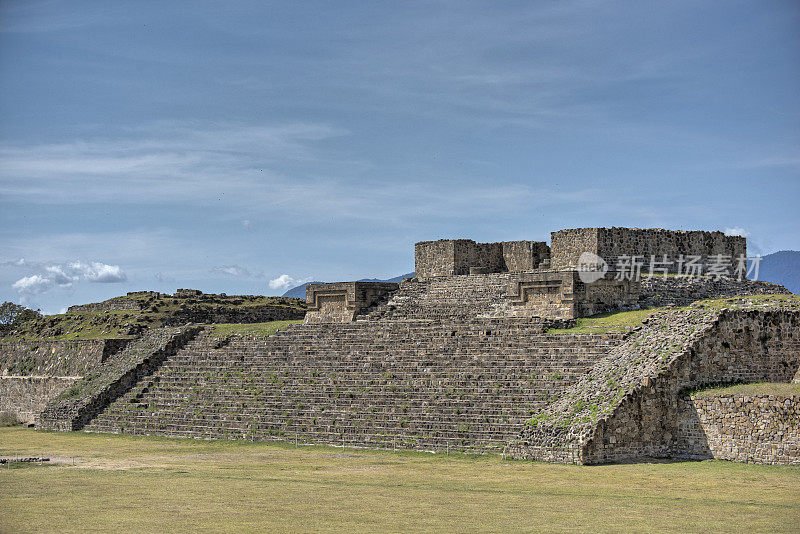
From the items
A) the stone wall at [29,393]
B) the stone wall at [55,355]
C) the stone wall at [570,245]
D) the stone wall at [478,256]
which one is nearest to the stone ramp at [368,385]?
the stone wall at [55,355]

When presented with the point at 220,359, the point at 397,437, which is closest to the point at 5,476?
the point at 397,437

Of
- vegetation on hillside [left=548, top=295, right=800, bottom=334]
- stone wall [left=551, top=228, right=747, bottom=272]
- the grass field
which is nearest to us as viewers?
the grass field

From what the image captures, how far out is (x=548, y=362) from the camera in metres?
20.8

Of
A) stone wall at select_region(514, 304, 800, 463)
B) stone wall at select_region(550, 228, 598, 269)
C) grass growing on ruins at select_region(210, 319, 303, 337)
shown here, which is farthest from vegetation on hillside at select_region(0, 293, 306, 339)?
stone wall at select_region(514, 304, 800, 463)

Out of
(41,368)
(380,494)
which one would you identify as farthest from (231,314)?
(380,494)

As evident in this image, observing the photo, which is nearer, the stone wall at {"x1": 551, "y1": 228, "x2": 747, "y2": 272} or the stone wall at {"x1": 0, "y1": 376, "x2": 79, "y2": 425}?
the stone wall at {"x1": 551, "y1": 228, "x2": 747, "y2": 272}

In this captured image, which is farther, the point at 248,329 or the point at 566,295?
the point at 248,329

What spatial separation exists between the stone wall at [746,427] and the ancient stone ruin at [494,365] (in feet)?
0.08

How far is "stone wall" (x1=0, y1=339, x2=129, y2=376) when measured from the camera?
29.6 metres

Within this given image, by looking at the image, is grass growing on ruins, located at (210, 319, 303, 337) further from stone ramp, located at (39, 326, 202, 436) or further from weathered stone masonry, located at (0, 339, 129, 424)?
weathered stone masonry, located at (0, 339, 129, 424)

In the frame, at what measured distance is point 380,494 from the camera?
47.0 feet

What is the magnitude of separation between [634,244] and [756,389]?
1034 centimetres

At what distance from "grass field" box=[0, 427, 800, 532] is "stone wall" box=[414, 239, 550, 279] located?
12.1m

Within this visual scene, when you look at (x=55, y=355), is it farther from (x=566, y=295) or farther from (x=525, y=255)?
(x=566, y=295)
